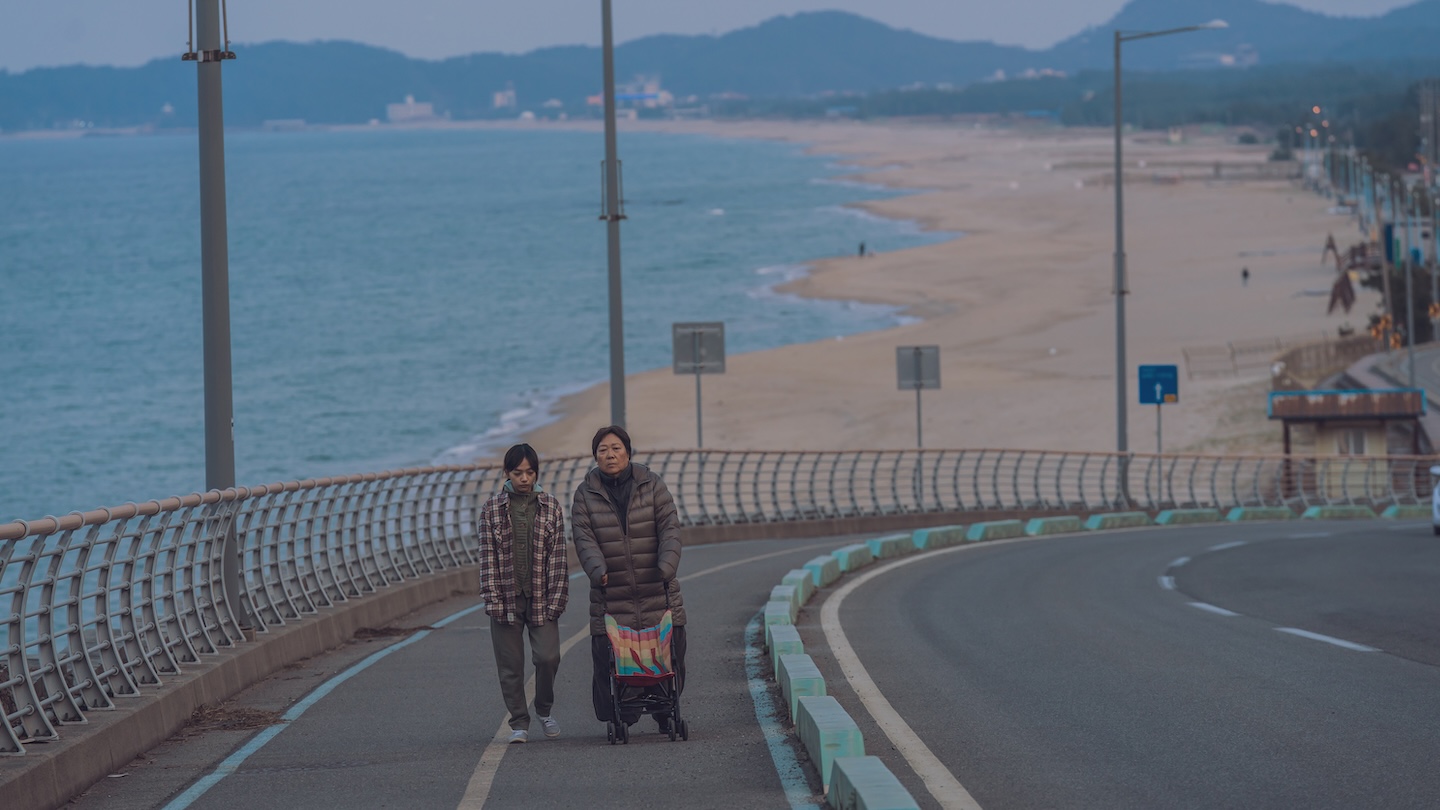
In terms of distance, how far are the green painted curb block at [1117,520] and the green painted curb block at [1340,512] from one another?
5.39 m

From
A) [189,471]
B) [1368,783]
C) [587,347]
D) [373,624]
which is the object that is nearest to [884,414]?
[189,471]

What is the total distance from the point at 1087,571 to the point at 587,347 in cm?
5828

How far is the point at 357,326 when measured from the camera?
3669 inches

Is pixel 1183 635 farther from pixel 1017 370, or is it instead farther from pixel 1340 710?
pixel 1017 370

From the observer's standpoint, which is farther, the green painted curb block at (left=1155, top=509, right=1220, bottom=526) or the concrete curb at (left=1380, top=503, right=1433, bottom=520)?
the concrete curb at (left=1380, top=503, right=1433, bottom=520)

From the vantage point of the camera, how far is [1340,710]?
9.87 m

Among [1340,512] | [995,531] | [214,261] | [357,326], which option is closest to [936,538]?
[995,531]

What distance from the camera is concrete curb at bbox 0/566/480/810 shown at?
8105mm

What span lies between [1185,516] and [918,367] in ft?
23.2

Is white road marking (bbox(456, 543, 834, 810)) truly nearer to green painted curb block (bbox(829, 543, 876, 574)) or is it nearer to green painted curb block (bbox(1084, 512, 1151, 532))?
green painted curb block (bbox(829, 543, 876, 574))

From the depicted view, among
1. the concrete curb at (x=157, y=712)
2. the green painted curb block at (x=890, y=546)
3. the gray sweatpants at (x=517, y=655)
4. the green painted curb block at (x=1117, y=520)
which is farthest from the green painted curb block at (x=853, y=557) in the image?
the green painted curb block at (x=1117, y=520)

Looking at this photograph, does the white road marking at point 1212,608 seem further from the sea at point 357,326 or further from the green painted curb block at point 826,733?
the sea at point 357,326

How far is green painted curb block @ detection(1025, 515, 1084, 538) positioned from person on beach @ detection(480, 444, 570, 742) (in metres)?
21.5

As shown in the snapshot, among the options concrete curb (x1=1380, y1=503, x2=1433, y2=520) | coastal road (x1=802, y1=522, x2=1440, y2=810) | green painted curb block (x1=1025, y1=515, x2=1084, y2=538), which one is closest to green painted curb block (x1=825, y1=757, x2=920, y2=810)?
coastal road (x1=802, y1=522, x2=1440, y2=810)
